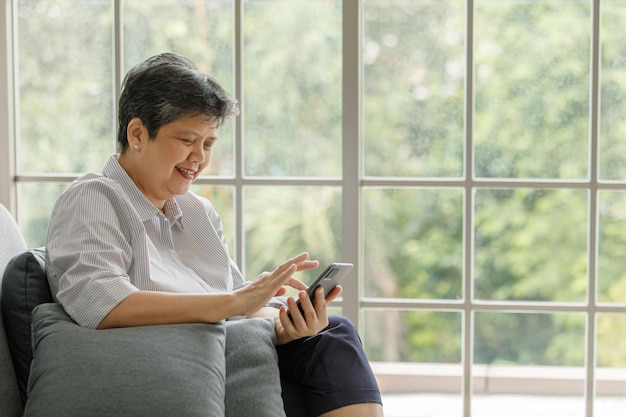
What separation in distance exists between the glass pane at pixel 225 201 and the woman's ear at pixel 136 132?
1.06 meters

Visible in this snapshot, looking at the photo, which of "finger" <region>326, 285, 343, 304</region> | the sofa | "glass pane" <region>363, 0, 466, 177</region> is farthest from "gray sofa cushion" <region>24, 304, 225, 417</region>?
"glass pane" <region>363, 0, 466, 177</region>

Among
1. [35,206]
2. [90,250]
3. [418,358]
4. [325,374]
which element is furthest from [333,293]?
[35,206]

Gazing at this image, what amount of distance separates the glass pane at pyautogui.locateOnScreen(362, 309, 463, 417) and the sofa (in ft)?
3.83

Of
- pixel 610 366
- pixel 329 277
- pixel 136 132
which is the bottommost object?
pixel 610 366

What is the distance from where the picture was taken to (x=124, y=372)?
1.83 metres

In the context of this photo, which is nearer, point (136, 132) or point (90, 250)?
point (90, 250)

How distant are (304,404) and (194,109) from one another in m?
0.83

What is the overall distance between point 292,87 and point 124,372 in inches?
70.1

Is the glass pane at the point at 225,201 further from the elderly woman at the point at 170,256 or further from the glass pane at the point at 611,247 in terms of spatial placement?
the glass pane at the point at 611,247

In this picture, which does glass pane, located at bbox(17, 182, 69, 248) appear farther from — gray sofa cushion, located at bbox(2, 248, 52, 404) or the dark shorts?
the dark shorts

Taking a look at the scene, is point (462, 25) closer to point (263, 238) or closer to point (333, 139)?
point (333, 139)

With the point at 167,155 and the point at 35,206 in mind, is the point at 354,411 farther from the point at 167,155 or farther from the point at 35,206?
the point at 35,206

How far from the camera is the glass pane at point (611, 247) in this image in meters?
3.27

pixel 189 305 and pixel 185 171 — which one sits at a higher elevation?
pixel 185 171
